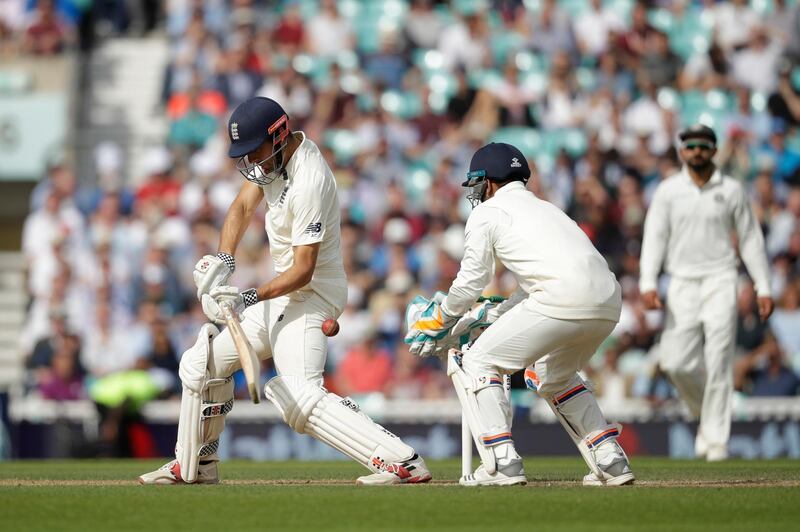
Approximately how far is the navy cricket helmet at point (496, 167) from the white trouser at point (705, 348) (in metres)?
3.54

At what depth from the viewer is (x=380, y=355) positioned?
14047mm

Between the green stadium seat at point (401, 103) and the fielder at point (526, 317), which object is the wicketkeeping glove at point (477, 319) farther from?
the green stadium seat at point (401, 103)

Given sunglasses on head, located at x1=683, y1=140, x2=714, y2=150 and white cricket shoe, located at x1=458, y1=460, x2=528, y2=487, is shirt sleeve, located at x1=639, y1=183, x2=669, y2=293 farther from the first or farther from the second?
white cricket shoe, located at x1=458, y1=460, x2=528, y2=487

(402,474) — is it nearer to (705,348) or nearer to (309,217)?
(309,217)

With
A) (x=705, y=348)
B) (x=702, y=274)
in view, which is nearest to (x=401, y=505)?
(x=705, y=348)

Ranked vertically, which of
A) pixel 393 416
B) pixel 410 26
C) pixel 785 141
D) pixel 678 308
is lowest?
pixel 393 416

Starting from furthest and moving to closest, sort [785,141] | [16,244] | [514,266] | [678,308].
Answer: [16,244], [785,141], [678,308], [514,266]

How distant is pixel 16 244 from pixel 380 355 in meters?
8.81

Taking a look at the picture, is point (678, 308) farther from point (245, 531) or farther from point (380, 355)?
point (245, 531)

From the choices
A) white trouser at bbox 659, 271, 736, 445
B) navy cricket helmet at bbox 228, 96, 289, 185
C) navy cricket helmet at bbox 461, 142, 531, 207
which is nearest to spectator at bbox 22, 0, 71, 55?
white trouser at bbox 659, 271, 736, 445

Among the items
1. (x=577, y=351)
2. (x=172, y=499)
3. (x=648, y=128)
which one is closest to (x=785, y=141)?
(x=648, y=128)

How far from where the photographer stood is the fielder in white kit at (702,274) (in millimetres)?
10688

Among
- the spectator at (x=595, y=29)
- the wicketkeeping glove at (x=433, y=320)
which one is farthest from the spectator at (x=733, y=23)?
the wicketkeeping glove at (x=433, y=320)

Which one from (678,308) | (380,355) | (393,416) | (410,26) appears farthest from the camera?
(410,26)
